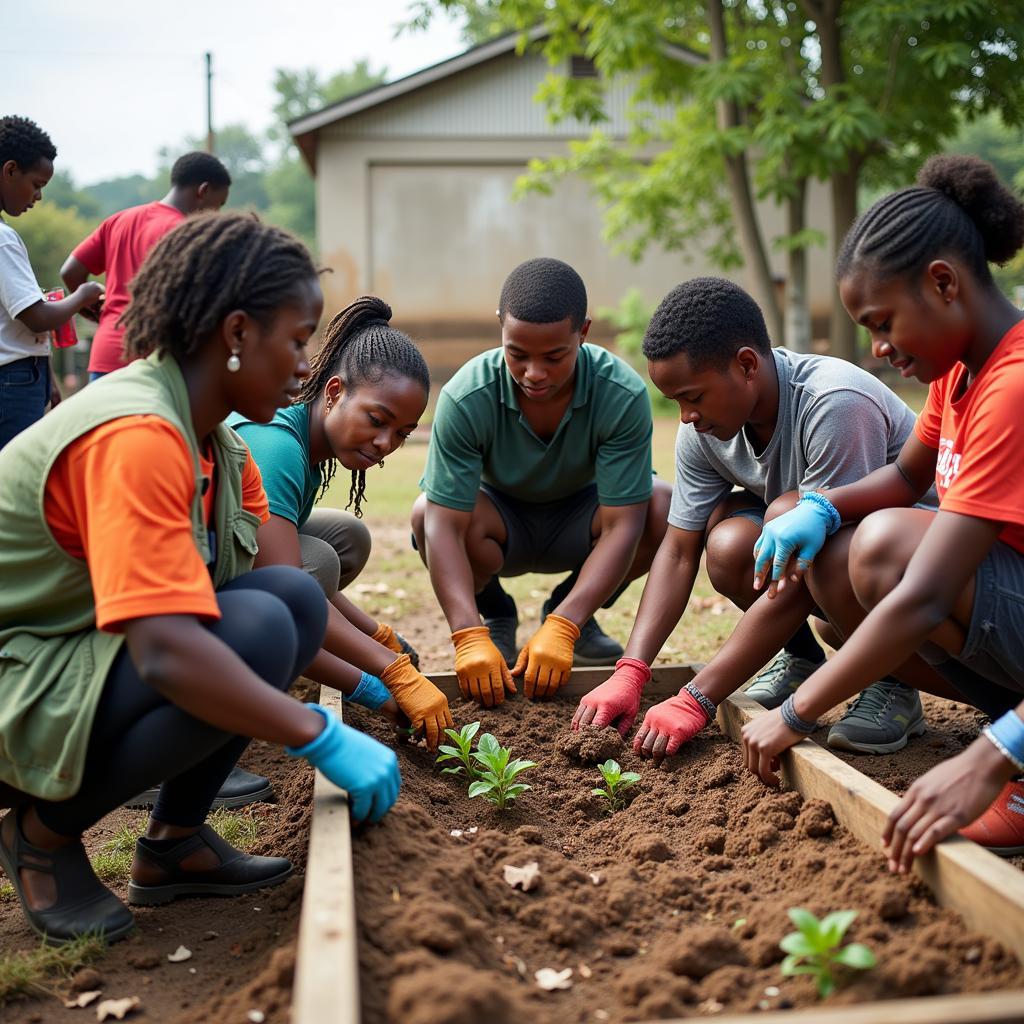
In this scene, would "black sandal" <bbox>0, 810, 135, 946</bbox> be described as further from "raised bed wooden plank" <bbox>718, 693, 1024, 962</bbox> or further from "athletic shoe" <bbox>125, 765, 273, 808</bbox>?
"raised bed wooden plank" <bbox>718, 693, 1024, 962</bbox>

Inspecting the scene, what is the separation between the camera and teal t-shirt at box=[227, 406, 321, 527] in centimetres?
324

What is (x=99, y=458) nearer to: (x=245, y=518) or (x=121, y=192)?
(x=245, y=518)

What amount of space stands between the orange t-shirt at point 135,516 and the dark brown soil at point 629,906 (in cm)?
70

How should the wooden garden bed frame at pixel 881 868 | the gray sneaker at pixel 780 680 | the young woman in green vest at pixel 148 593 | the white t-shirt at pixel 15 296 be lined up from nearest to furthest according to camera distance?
the wooden garden bed frame at pixel 881 868 < the young woman in green vest at pixel 148 593 < the gray sneaker at pixel 780 680 < the white t-shirt at pixel 15 296

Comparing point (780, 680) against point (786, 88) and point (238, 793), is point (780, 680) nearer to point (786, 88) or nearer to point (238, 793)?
point (238, 793)

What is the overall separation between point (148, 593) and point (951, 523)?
5.42 feet

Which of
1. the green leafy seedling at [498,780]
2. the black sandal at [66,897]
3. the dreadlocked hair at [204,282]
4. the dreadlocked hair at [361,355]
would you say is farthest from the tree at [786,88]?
the black sandal at [66,897]

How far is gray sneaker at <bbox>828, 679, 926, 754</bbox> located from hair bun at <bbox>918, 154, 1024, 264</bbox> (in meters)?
1.50

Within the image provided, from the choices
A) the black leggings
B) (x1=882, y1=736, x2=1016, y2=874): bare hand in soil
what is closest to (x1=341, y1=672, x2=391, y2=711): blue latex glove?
the black leggings

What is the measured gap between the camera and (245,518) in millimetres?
2693

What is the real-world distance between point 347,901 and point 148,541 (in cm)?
74

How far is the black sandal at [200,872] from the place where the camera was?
8.54ft

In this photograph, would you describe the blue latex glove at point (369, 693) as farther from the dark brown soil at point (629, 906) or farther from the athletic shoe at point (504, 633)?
the athletic shoe at point (504, 633)


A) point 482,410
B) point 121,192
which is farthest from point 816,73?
point 121,192
